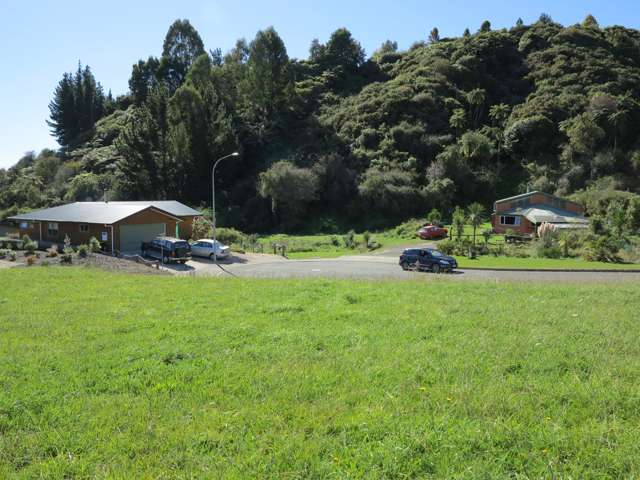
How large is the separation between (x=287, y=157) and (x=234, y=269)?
1827 inches

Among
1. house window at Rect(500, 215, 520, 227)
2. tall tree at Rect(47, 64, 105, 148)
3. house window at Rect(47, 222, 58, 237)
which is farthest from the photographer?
tall tree at Rect(47, 64, 105, 148)

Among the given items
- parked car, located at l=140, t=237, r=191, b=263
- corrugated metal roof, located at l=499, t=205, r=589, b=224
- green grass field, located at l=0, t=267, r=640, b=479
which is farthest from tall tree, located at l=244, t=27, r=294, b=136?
green grass field, located at l=0, t=267, r=640, b=479

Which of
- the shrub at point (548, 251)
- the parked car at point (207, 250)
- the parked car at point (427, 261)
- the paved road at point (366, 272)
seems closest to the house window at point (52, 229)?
the parked car at point (207, 250)

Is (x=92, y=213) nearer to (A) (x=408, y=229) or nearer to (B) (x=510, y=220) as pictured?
(A) (x=408, y=229)

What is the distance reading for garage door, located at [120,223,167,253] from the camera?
3662cm

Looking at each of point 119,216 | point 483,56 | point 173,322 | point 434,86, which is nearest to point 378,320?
point 173,322

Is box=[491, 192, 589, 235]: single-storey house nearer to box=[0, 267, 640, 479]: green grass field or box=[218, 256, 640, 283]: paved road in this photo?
box=[218, 256, 640, 283]: paved road

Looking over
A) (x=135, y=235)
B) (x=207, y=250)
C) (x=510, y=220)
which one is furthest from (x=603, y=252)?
(x=135, y=235)

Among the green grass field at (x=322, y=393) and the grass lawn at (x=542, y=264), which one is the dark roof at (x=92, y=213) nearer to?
the grass lawn at (x=542, y=264)

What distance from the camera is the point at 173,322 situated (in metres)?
10.2

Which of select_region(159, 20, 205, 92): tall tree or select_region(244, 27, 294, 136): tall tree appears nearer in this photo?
select_region(244, 27, 294, 136): tall tree

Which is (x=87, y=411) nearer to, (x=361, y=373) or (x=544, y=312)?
(x=361, y=373)

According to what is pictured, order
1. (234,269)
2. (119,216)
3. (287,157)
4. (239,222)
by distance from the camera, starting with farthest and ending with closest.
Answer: (287,157) → (239,222) → (119,216) → (234,269)

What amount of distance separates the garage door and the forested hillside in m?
25.0
